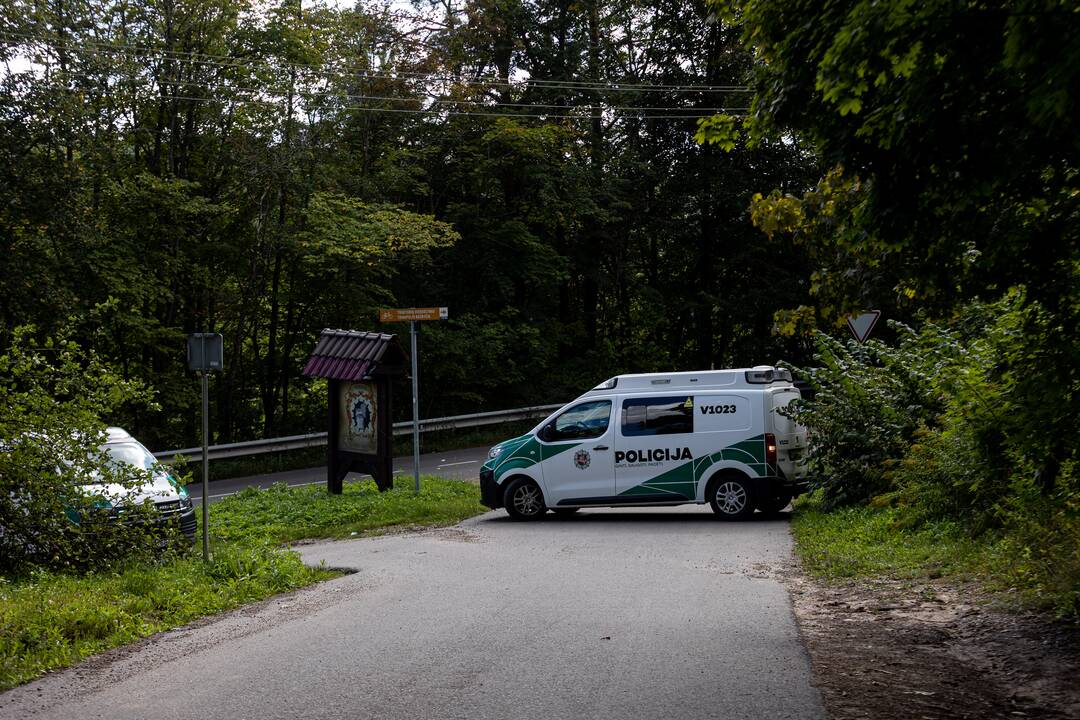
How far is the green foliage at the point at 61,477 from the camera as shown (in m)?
10.9

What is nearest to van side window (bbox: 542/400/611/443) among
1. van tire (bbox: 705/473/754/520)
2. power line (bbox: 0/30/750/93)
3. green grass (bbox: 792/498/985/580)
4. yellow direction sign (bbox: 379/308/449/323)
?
van tire (bbox: 705/473/754/520)

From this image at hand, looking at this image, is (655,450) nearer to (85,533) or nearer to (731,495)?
(731,495)

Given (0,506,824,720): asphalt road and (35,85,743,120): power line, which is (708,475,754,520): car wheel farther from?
(35,85,743,120): power line

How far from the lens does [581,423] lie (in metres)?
16.7

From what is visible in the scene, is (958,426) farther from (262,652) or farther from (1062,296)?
(262,652)

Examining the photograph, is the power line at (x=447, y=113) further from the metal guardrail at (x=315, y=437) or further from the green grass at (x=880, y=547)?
the green grass at (x=880, y=547)

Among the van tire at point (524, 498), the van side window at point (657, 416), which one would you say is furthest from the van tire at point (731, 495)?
the van tire at point (524, 498)

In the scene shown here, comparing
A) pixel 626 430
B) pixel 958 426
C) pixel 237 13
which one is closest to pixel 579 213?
pixel 237 13

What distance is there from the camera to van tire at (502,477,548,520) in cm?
1695

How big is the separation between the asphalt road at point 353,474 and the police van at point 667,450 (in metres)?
6.13

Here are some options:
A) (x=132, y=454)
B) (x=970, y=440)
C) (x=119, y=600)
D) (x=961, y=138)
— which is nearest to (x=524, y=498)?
(x=132, y=454)

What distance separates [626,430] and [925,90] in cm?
1093

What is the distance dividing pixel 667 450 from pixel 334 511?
563 cm

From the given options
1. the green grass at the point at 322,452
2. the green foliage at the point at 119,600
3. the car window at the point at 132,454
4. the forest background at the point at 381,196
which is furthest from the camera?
the green grass at the point at 322,452
